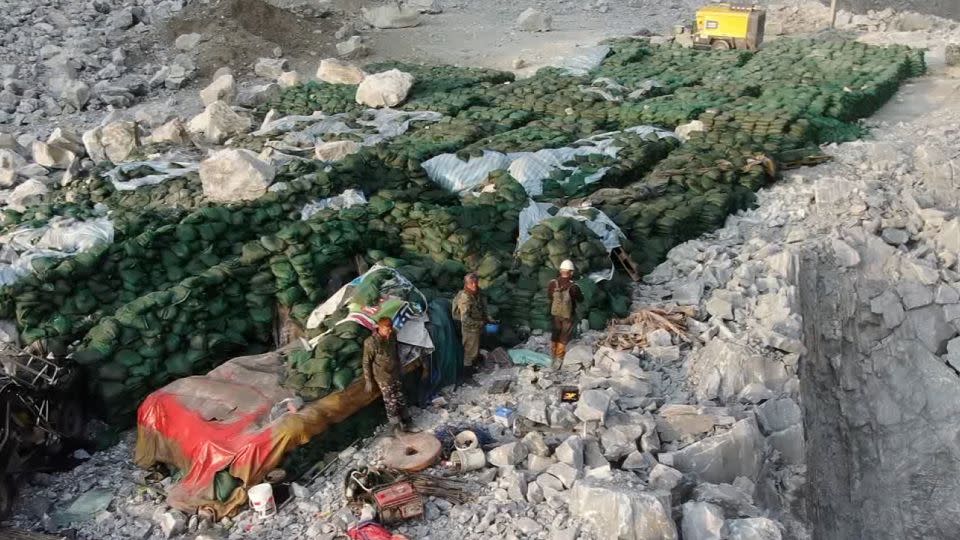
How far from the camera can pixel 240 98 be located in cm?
1866

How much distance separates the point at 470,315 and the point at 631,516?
9.49 feet

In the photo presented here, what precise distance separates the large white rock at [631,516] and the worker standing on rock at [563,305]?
2.62 meters

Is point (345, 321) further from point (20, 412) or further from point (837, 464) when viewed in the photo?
point (837, 464)

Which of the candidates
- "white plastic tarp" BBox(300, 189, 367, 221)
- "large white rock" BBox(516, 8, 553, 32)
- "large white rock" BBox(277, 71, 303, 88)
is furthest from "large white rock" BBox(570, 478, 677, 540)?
"large white rock" BBox(516, 8, 553, 32)

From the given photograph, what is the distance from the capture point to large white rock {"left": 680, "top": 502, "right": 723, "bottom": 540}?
19.3ft

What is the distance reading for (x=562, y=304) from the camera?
826 centimetres

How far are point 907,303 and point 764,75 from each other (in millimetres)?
8000

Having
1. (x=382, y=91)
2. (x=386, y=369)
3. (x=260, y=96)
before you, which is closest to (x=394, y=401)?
(x=386, y=369)

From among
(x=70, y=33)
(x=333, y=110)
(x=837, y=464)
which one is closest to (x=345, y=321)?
(x=837, y=464)

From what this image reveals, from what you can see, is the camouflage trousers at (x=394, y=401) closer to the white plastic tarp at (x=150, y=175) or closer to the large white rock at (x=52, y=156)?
the white plastic tarp at (x=150, y=175)

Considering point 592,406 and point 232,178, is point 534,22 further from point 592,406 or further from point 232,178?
point 592,406

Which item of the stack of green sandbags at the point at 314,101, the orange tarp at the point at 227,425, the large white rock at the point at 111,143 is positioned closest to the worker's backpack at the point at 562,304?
the orange tarp at the point at 227,425

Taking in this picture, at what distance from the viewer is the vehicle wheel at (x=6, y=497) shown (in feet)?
22.5

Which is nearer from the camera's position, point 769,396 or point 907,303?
point 769,396
